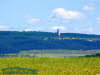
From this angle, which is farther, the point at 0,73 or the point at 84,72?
the point at 84,72

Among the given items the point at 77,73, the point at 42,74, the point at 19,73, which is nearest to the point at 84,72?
the point at 77,73

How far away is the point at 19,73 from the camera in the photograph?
34.5 meters

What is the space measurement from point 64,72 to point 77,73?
1.39 metres

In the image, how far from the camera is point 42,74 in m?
35.2

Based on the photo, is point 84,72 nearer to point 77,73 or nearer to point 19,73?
point 77,73

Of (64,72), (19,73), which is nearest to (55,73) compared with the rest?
(64,72)

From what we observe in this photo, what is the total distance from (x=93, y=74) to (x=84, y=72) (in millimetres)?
2425

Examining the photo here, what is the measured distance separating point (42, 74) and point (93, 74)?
4.83 m

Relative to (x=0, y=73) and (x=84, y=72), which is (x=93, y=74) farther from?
(x=0, y=73)

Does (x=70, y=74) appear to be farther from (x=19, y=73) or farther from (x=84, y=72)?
(x=19, y=73)

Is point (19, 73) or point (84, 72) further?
point (84, 72)

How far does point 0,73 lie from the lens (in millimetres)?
34594

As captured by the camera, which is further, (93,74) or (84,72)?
(84,72)

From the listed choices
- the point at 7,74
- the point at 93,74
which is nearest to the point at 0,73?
the point at 7,74
